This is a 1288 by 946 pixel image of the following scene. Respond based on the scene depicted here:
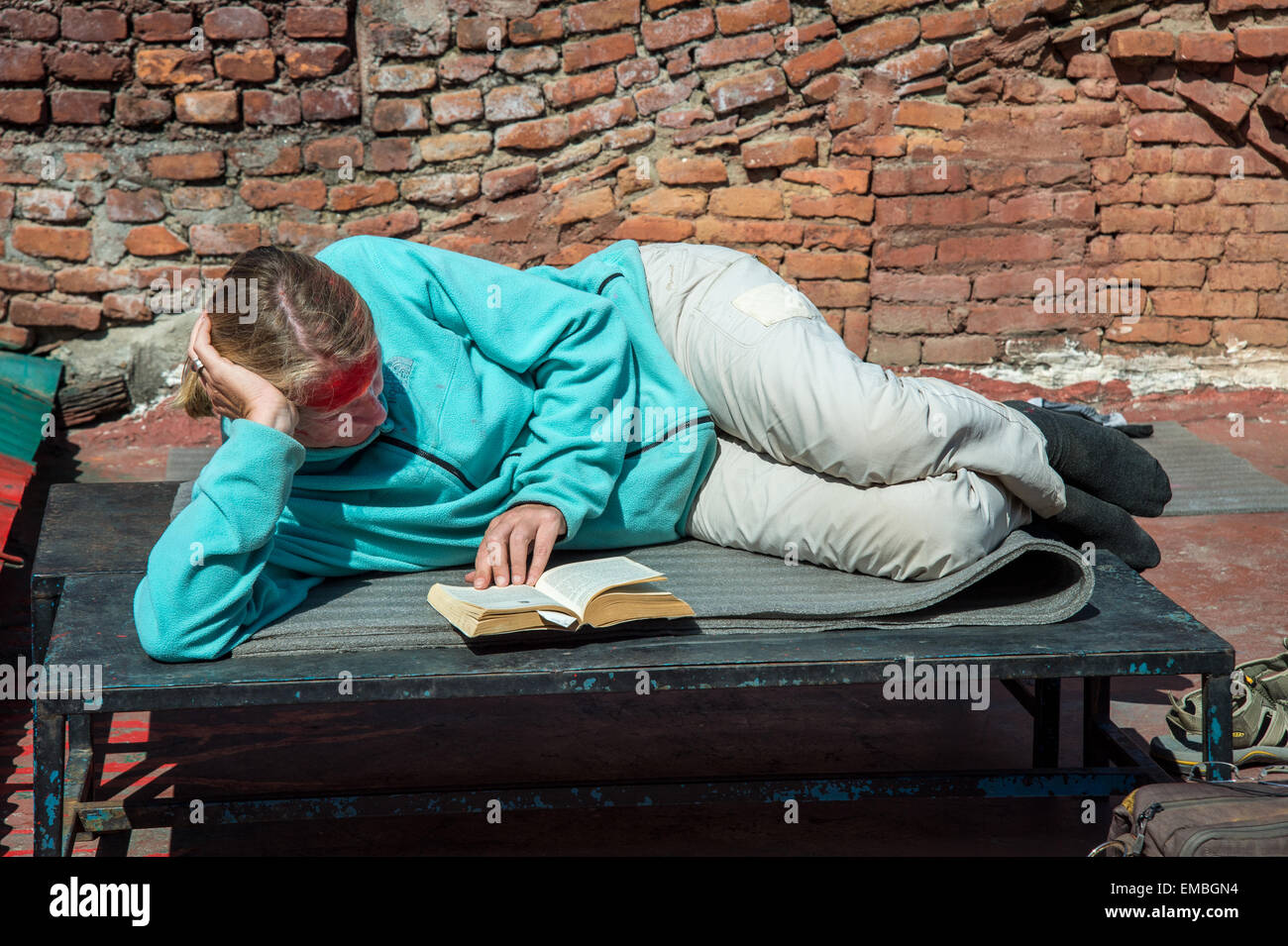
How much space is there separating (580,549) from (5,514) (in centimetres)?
157

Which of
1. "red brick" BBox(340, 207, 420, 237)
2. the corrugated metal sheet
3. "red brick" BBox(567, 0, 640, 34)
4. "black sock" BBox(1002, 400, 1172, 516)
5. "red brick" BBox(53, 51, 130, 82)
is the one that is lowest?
the corrugated metal sheet

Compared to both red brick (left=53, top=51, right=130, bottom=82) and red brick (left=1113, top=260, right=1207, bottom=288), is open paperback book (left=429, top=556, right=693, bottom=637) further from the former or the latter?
red brick (left=1113, top=260, right=1207, bottom=288)

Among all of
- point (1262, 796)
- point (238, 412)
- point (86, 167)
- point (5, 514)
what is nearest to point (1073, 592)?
point (1262, 796)

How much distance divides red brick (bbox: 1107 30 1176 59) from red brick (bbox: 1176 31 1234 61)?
4cm

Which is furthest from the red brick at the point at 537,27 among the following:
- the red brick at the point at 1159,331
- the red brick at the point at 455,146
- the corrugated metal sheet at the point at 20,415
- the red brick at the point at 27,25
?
the red brick at the point at 1159,331

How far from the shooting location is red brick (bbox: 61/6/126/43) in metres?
4.65

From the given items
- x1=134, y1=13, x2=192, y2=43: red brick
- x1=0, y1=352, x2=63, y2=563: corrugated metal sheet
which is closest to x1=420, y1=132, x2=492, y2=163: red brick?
x1=134, y1=13, x2=192, y2=43: red brick

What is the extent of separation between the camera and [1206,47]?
16.5 feet

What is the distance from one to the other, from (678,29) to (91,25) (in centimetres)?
230

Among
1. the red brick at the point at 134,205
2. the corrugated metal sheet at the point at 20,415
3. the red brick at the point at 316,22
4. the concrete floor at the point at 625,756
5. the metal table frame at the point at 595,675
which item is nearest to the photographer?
the metal table frame at the point at 595,675

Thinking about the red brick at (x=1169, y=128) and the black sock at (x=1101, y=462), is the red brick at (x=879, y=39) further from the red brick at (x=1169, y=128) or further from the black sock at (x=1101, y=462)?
the black sock at (x=1101, y=462)

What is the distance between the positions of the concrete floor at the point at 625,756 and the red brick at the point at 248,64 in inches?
89.1

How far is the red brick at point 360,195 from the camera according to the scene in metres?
4.88
